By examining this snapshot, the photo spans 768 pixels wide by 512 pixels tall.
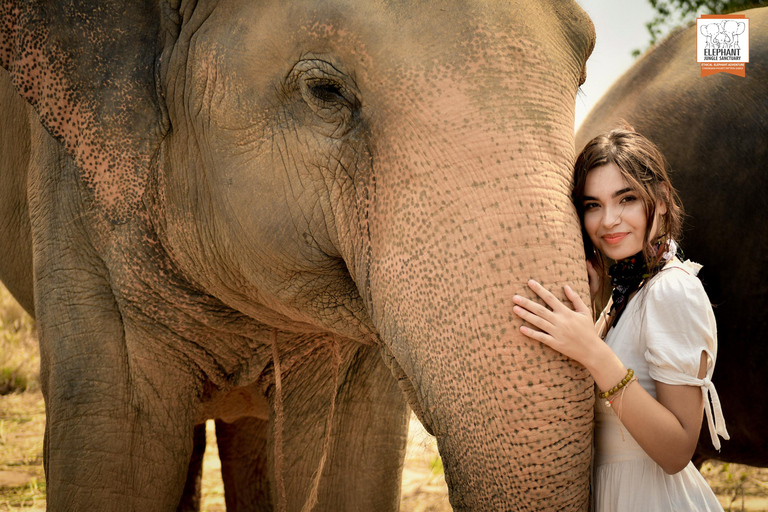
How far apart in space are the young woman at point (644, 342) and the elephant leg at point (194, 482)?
209cm

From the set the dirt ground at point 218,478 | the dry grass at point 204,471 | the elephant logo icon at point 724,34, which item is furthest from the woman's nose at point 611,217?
the elephant logo icon at point 724,34

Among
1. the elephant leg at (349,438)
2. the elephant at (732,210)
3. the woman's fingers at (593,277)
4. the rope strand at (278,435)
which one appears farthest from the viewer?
the elephant at (732,210)

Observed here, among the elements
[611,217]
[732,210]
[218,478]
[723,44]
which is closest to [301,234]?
[611,217]

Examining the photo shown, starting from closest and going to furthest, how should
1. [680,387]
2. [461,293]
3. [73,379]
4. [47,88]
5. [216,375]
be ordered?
[461,293] < [680,387] < [47,88] < [73,379] < [216,375]

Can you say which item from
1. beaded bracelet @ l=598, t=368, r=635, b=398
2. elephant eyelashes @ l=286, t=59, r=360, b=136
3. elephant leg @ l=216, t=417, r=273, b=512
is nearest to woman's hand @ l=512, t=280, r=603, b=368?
beaded bracelet @ l=598, t=368, r=635, b=398

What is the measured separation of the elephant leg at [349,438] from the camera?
255 cm

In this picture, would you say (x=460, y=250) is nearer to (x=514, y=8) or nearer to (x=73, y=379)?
(x=514, y=8)

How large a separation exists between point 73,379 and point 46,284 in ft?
0.85

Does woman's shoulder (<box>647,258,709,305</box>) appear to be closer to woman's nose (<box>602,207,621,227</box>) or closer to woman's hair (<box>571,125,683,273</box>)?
woman's hair (<box>571,125,683,273</box>)

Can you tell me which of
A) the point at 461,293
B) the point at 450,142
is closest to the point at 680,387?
the point at 461,293

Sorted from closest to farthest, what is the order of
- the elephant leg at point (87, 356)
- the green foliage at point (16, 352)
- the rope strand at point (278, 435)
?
1. the elephant leg at point (87, 356)
2. the rope strand at point (278, 435)
3. the green foliage at point (16, 352)

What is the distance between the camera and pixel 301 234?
176cm

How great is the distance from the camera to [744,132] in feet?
10.3

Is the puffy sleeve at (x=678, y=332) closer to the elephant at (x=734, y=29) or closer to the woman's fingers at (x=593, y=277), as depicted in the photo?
the woman's fingers at (x=593, y=277)
